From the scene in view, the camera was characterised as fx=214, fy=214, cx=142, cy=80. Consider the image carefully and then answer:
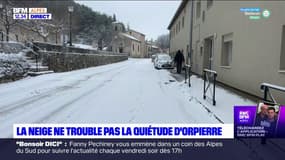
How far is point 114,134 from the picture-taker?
12.9 ft

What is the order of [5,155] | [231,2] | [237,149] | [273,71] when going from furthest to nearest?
[231,2] < [273,71] < [237,149] < [5,155]

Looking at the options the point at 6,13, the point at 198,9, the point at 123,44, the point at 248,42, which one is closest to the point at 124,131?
the point at 248,42

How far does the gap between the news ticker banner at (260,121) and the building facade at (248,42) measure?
304 cm

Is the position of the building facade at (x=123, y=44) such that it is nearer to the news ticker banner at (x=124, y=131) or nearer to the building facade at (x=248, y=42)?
the building facade at (x=248, y=42)

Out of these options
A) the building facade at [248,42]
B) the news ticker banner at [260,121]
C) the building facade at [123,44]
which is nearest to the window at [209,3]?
the building facade at [248,42]

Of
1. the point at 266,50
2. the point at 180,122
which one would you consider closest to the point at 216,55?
the point at 266,50

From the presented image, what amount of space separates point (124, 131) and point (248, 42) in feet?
19.6

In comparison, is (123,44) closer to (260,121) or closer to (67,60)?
(67,60)

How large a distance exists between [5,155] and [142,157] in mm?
1996

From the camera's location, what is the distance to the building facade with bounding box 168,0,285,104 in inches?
238

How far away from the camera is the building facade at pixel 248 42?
6.05 m

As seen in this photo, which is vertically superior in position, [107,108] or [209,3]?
[209,3]

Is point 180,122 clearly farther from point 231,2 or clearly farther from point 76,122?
point 231,2

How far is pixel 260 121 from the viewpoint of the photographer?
325 centimetres
